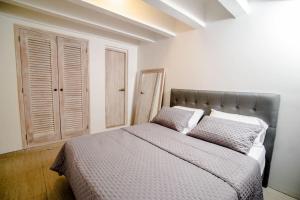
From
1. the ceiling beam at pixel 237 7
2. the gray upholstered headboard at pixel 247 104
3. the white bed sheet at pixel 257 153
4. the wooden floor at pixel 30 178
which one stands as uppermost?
the ceiling beam at pixel 237 7

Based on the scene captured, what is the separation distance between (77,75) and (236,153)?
110 inches

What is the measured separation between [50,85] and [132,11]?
1827mm

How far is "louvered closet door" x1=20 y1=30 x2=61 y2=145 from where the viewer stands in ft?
8.05

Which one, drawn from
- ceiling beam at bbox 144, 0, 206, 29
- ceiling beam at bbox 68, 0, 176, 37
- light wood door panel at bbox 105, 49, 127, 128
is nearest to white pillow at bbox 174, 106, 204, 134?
ceiling beam at bbox 144, 0, 206, 29

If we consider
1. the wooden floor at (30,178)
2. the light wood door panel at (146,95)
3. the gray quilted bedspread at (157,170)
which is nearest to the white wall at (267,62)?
the gray quilted bedspread at (157,170)

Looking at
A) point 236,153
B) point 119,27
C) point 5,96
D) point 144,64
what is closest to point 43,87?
point 5,96

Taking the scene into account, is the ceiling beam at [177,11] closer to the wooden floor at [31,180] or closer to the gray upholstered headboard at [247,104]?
the gray upholstered headboard at [247,104]

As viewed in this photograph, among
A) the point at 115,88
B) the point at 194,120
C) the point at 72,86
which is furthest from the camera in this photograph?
the point at 115,88

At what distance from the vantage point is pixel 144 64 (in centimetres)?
357

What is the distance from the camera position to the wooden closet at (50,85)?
246 centimetres

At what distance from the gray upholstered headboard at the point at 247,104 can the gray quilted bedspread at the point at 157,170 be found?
0.66m

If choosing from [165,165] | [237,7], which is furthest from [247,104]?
[165,165]

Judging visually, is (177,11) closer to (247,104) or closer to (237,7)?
(237,7)

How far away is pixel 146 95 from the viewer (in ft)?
11.2
